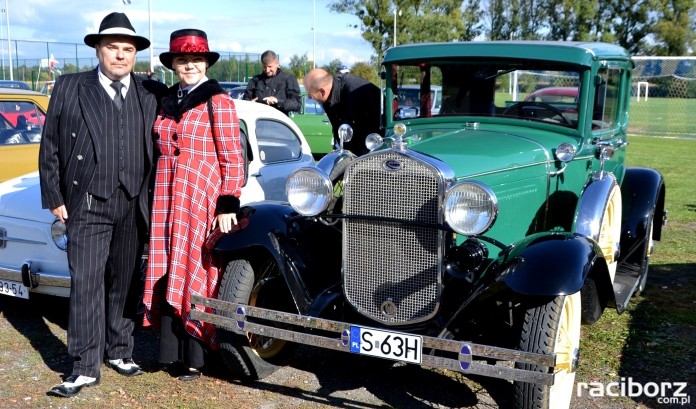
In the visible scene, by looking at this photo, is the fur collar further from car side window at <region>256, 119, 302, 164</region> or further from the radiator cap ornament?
car side window at <region>256, 119, 302, 164</region>

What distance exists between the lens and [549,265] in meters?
3.48

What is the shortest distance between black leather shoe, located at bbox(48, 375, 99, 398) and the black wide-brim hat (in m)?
1.83

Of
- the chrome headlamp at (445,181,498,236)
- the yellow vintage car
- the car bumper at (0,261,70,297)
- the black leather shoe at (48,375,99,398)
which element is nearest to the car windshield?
the chrome headlamp at (445,181,498,236)

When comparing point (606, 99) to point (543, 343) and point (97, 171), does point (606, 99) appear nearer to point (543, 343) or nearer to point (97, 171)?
point (543, 343)

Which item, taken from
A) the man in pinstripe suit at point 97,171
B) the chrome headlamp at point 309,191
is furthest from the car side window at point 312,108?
the chrome headlamp at point 309,191

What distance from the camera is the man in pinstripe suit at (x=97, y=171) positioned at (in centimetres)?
400

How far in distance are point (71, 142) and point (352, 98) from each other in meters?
2.73

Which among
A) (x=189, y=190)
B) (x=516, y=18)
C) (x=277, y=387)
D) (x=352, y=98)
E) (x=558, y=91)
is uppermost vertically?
(x=516, y=18)

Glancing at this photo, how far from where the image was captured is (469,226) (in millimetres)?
3557

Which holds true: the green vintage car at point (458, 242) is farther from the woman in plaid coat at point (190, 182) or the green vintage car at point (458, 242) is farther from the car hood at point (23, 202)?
the car hood at point (23, 202)

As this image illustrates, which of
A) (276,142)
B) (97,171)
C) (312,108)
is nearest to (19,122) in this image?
(276,142)

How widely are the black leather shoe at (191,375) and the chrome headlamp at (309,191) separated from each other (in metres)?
1.19

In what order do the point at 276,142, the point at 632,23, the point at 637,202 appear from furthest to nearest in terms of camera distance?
the point at 632,23, the point at 276,142, the point at 637,202

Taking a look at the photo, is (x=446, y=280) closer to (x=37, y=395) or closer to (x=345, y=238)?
(x=345, y=238)
